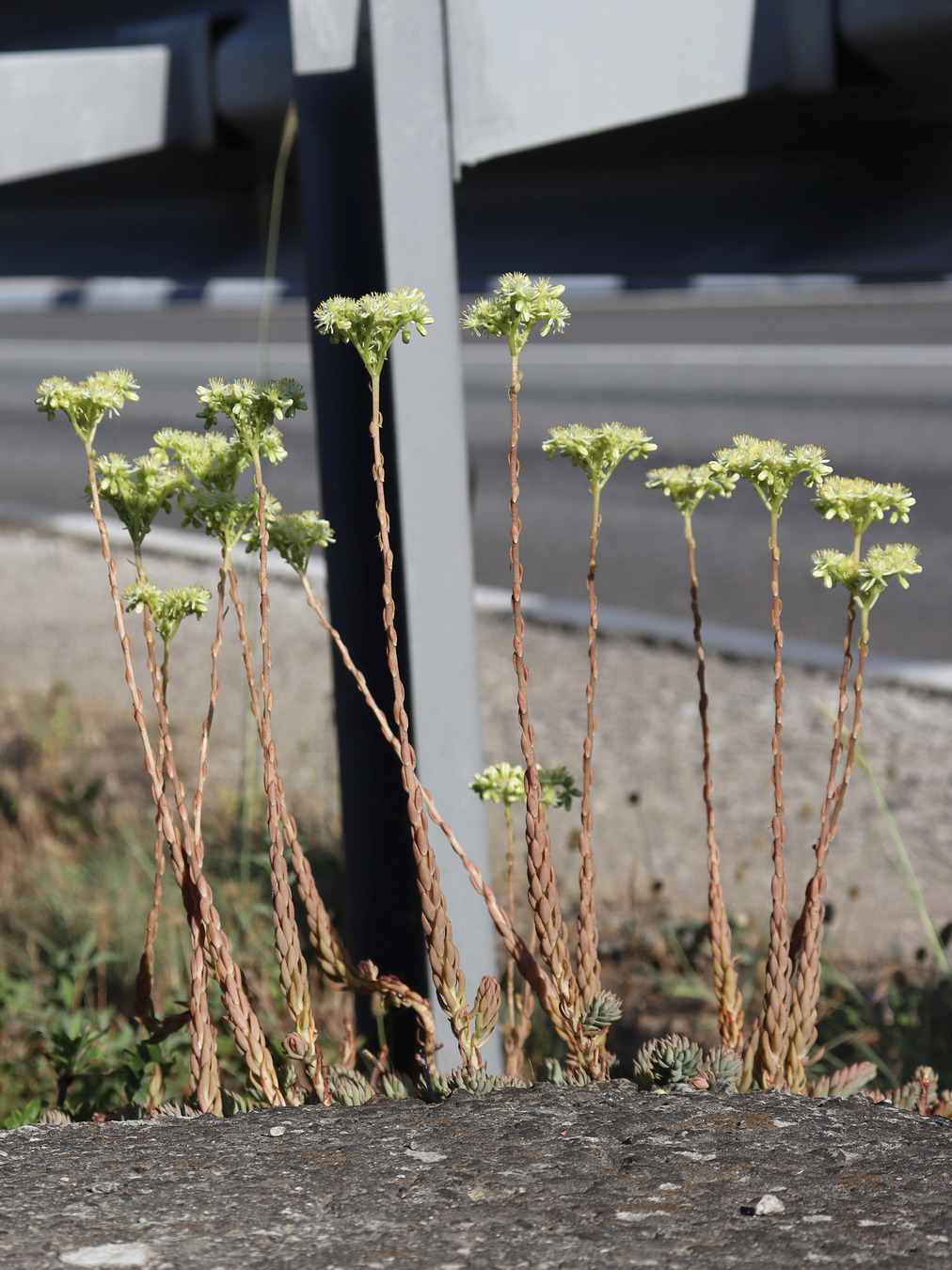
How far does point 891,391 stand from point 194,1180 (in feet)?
34.5


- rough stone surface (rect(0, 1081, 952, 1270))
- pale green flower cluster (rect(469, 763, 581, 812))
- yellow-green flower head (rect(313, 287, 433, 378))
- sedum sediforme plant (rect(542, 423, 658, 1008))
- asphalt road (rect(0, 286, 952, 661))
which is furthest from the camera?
asphalt road (rect(0, 286, 952, 661))

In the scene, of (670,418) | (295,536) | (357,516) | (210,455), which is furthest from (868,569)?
(670,418)

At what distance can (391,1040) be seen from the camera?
1944mm

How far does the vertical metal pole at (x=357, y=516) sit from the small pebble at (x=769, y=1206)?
0.88 m

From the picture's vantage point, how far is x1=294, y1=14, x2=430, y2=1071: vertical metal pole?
1826mm

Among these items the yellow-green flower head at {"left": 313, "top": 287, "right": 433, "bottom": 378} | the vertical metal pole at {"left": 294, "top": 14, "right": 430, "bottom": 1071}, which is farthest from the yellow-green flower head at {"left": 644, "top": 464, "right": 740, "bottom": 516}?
the vertical metal pole at {"left": 294, "top": 14, "right": 430, "bottom": 1071}

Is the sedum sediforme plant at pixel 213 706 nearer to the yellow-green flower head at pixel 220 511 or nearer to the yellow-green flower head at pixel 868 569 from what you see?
the yellow-green flower head at pixel 220 511

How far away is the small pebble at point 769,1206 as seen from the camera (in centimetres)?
111

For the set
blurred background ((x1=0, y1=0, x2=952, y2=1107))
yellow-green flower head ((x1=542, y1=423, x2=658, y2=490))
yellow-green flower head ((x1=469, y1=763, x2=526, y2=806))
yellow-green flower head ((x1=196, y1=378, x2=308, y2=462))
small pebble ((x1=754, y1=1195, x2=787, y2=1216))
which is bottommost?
small pebble ((x1=754, y1=1195, x2=787, y2=1216))

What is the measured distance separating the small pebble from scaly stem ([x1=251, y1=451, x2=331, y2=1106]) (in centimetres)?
52

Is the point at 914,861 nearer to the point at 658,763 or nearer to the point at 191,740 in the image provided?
the point at 658,763

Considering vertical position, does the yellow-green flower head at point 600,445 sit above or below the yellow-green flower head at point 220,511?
above

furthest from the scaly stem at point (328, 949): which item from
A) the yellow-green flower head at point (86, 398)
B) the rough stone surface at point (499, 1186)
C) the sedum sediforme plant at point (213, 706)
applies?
the yellow-green flower head at point (86, 398)

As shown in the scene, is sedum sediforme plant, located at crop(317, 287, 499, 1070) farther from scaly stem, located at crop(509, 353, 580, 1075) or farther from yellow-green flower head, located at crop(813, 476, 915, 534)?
yellow-green flower head, located at crop(813, 476, 915, 534)
